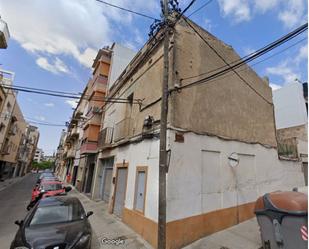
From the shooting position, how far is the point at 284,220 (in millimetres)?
4172

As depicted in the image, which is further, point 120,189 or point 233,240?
point 120,189

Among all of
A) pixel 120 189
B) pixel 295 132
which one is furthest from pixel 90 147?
pixel 295 132

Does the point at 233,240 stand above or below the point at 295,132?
below

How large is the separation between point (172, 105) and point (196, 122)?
1.30 metres

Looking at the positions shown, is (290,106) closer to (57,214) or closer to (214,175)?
(214,175)

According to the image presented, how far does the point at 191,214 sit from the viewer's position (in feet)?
21.0

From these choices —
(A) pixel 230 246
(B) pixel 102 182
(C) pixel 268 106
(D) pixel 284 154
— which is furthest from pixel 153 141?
(D) pixel 284 154

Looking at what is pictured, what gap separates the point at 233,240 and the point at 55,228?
5438 millimetres

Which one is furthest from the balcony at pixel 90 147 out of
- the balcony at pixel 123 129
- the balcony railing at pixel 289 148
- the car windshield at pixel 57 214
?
the balcony railing at pixel 289 148

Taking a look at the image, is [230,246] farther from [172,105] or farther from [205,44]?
[205,44]

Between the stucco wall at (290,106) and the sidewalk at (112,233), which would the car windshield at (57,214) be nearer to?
the sidewalk at (112,233)

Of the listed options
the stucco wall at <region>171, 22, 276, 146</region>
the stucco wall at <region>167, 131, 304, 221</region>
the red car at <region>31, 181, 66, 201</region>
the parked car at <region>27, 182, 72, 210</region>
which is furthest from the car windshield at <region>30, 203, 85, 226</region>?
the red car at <region>31, 181, 66, 201</region>

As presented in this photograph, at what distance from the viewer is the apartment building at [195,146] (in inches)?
255

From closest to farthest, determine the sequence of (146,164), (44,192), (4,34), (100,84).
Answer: (146,164) → (44,192) → (4,34) → (100,84)
